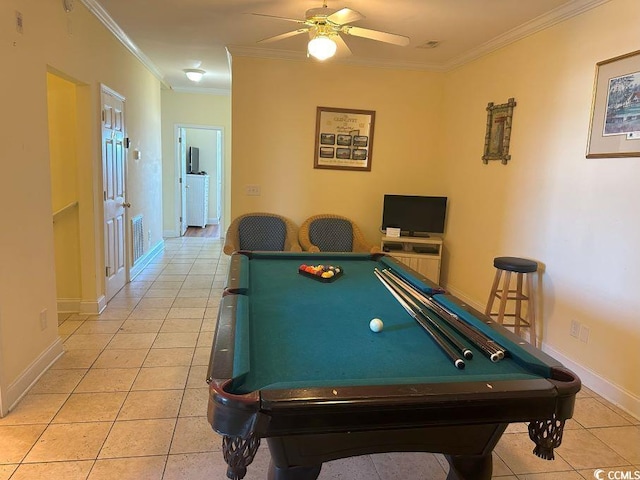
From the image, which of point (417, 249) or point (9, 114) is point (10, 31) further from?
point (417, 249)

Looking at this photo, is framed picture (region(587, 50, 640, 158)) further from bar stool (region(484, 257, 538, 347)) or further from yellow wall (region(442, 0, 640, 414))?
bar stool (region(484, 257, 538, 347))

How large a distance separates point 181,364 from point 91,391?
22.3 inches

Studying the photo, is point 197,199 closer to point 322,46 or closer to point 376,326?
point 322,46

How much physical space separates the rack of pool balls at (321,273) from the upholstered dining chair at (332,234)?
6.72 ft

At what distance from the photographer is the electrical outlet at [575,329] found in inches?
116

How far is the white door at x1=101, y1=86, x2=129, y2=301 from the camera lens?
393cm

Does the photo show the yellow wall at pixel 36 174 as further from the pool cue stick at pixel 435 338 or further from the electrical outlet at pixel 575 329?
the electrical outlet at pixel 575 329

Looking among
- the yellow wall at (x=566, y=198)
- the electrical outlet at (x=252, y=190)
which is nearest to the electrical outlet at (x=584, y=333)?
the yellow wall at (x=566, y=198)

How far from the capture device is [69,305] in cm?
379

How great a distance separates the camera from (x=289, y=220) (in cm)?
487

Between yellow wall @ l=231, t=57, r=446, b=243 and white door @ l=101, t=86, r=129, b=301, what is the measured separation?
1.15 metres

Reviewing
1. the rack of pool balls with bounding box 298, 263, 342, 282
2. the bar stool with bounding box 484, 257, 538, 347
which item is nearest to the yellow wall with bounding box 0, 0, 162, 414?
the rack of pool balls with bounding box 298, 263, 342, 282

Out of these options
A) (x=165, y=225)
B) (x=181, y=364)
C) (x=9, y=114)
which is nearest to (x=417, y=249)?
(x=181, y=364)

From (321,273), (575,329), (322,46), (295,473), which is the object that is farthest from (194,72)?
(295,473)
